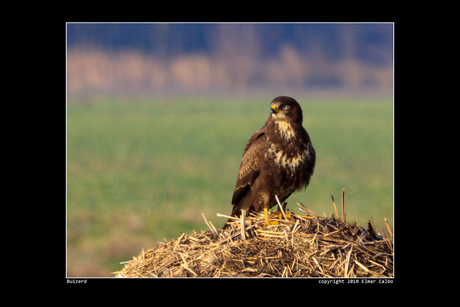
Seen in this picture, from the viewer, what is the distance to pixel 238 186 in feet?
22.1

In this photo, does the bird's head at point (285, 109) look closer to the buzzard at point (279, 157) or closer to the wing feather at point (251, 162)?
the buzzard at point (279, 157)

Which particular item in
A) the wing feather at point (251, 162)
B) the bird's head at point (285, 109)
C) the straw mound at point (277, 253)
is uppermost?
the bird's head at point (285, 109)

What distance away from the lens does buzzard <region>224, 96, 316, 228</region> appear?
20.6 feet

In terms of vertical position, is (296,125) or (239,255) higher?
(296,125)

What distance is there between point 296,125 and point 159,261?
255cm

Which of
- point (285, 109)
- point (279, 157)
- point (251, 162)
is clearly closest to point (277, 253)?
point (279, 157)

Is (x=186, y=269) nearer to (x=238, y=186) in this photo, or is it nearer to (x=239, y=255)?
(x=239, y=255)

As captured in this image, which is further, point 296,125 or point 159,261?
point 296,125

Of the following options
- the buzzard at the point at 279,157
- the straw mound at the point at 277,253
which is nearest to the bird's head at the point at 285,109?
the buzzard at the point at 279,157

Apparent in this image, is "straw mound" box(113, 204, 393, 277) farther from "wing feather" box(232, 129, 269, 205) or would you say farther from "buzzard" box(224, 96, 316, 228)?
"wing feather" box(232, 129, 269, 205)

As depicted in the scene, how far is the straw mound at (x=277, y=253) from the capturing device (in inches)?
205

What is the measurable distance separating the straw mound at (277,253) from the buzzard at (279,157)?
0.50 metres

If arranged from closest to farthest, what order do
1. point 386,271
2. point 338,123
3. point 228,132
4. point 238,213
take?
point 386,271
point 238,213
point 338,123
point 228,132
